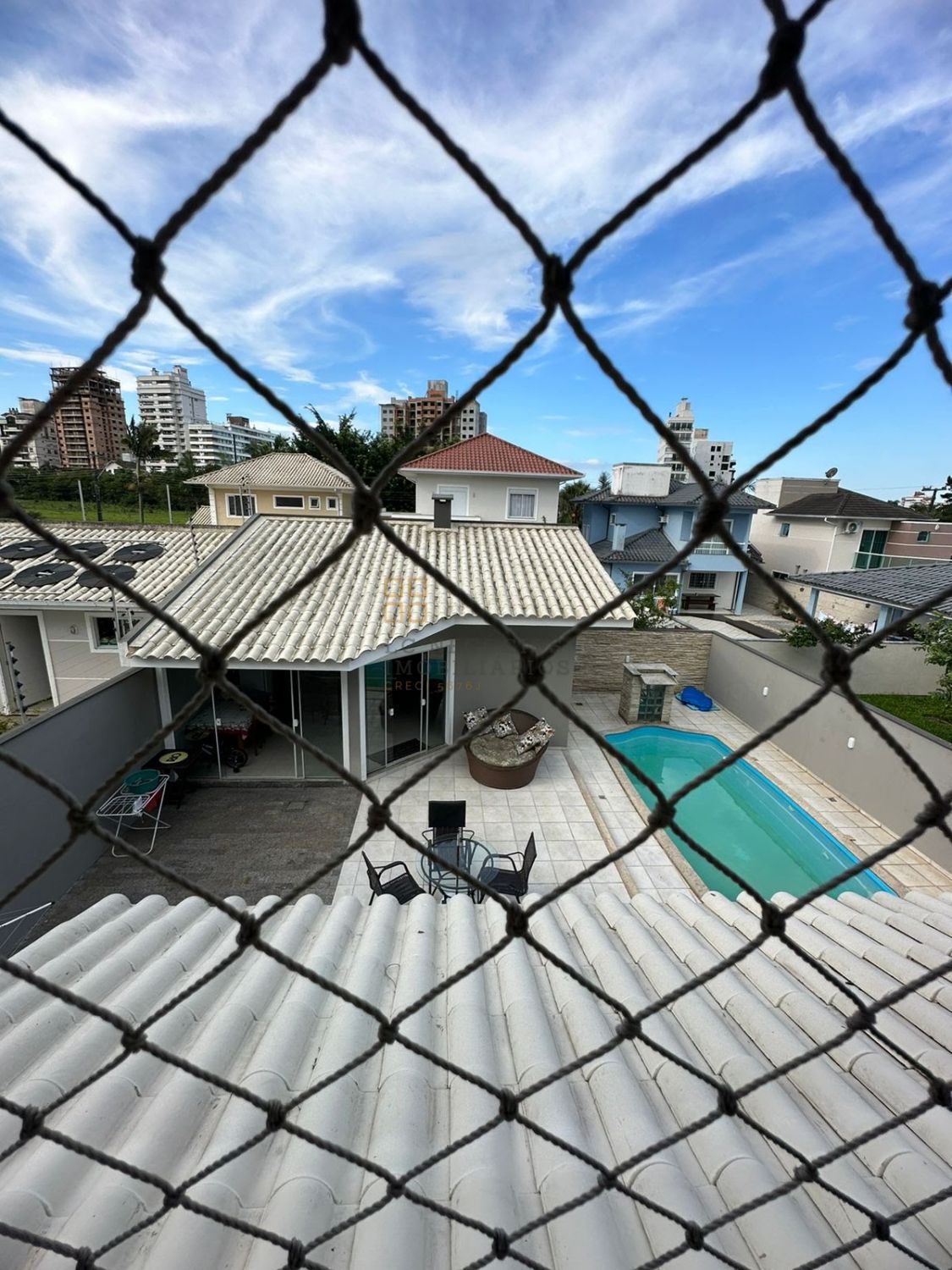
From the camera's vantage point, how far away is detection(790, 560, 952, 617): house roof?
1012 centimetres

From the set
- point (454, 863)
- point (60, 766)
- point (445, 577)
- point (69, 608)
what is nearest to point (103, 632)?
point (69, 608)

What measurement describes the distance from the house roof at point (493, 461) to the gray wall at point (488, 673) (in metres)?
9.17

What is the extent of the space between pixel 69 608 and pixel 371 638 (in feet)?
17.1

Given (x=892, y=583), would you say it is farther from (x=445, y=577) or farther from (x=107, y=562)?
(x=107, y=562)

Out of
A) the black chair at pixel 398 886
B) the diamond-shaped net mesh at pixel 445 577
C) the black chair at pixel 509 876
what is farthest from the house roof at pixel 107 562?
the diamond-shaped net mesh at pixel 445 577

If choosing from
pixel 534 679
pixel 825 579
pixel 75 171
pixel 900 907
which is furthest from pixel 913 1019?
pixel 825 579

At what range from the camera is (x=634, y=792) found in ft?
24.2

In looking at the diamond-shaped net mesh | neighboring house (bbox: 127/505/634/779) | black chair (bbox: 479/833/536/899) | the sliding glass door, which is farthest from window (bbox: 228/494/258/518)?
the diamond-shaped net mesh

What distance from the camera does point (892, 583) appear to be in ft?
37.4

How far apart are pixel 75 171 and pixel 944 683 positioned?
10.0 meters

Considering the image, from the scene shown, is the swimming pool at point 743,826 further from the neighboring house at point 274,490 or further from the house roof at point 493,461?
the neighboring house at point 274,490

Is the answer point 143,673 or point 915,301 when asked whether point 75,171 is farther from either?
point 143,673

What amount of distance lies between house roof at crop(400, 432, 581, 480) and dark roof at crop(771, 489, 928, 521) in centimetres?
1066

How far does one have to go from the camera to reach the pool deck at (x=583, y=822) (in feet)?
18.5
